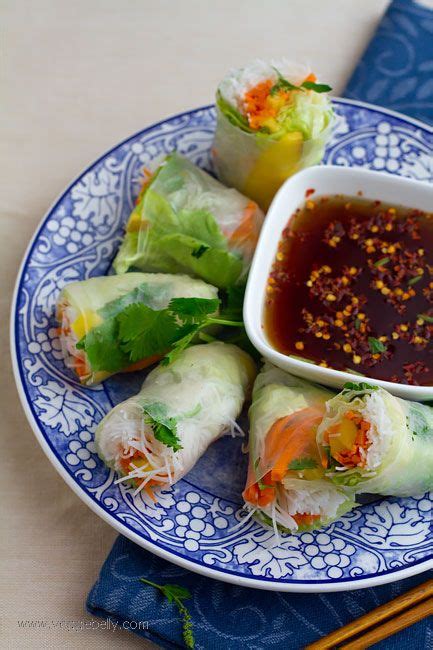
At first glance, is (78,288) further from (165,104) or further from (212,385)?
(165,104)

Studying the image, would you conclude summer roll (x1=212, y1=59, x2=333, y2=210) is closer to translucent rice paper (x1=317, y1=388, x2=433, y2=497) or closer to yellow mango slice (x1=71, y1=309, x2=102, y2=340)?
yellow mango slice (x1=71, y1=309, x2=102, y2=340)

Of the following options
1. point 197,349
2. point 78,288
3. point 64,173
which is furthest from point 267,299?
point 64,173

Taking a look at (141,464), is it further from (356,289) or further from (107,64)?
(107,64)

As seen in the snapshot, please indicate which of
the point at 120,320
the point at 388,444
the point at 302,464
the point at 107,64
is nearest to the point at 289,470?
the point at 302,464

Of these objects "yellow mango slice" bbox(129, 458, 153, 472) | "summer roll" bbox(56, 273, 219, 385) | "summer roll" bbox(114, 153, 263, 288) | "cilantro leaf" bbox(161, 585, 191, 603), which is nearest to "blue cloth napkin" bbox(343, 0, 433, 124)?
"summer roll" bbox(114, 153, 263, 288)

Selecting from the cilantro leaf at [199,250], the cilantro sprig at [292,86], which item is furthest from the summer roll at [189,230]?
the cilantro sprig at [292,86]

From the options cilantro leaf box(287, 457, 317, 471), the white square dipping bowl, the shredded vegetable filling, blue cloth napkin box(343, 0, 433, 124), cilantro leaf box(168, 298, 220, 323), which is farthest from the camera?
blue cloth napkin box(343, 0, 433, 124)

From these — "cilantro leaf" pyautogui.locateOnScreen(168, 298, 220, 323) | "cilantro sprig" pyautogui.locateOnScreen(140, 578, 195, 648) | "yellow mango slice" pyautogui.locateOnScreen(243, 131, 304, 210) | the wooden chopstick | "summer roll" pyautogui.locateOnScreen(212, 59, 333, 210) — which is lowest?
"cilantro sprig" pyautogui.locateOnScreen(140, 578, 195, 648)
